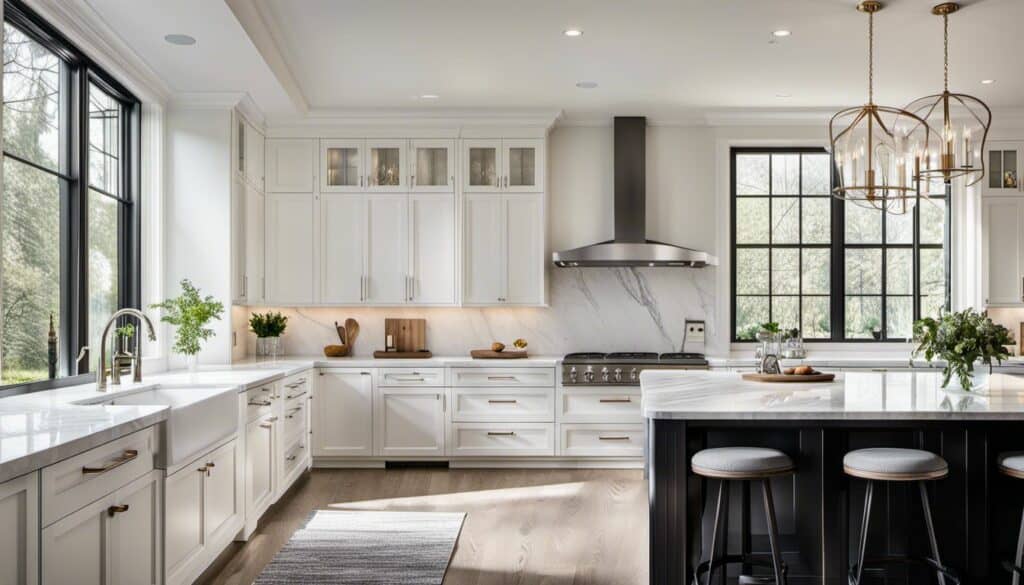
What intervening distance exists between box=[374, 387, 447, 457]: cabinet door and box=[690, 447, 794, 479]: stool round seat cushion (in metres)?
3.07

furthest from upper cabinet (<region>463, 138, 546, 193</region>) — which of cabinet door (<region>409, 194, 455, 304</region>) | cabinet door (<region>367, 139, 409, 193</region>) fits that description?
cabinet door (<region>367, 139, 409, 193</region>)

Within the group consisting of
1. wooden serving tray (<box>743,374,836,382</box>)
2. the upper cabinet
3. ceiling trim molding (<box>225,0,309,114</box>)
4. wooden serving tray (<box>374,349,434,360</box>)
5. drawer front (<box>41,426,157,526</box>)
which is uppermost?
ceiling trim molding (<box>225,0,309,114</box>)

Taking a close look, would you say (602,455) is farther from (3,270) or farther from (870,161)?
(3,270)

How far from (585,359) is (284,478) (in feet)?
7.17

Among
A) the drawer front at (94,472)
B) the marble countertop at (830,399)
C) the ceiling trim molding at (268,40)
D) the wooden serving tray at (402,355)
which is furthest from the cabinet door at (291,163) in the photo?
the drawer front at (94,472)

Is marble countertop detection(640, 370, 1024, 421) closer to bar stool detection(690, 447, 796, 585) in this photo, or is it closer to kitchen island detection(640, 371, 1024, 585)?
kitchen island detection(640, 371, 1024, 585)

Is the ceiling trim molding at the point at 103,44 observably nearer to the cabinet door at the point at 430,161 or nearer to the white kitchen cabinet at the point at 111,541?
the cabinet door at the point at 430,161

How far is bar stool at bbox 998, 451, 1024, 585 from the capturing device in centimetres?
296

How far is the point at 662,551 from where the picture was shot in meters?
3.03

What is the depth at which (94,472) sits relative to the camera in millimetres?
2367

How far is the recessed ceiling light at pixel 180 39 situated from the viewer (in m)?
4.00

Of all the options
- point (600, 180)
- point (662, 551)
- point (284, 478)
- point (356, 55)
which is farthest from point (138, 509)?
point (600, 180)

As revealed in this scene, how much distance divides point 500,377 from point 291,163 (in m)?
2.24

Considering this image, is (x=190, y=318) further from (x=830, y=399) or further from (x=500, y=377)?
(x=830, y=399)
